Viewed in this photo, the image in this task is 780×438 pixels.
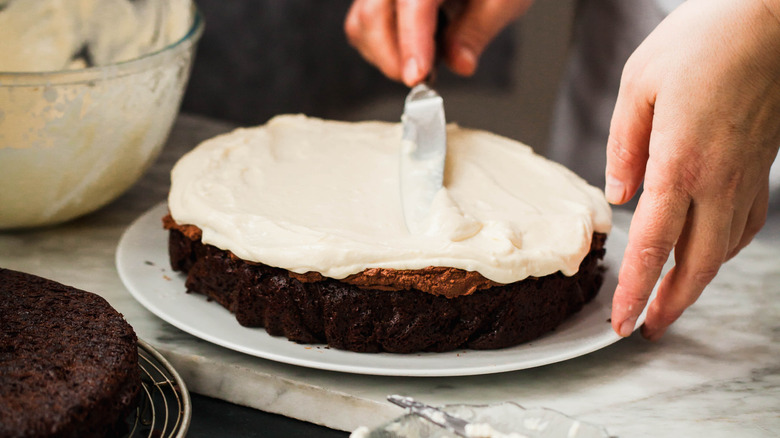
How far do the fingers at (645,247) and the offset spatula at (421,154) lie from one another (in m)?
0.42

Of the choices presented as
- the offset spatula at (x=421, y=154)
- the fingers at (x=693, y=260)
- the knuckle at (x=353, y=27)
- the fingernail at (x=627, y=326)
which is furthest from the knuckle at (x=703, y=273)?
the knuckle at (x=353, y=27)

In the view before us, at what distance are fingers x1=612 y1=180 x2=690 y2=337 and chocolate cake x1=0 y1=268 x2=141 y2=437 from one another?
94 centimetres

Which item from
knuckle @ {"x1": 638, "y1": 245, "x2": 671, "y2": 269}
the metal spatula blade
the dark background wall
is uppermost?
knuckle @ {"x1": 638, "y1": 245, "x2": 671, "y2": 269}

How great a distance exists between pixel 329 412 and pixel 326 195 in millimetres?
512

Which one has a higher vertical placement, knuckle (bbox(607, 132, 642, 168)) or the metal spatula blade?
→ knuckle (bbox(607, 132, 642, 168))

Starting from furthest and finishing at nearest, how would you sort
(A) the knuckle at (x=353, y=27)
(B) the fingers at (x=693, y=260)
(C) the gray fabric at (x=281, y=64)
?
(C) the gray fabric at (x=281, y=64)
(A) the knuckle at (x=353, y=27)
(B) the fingers at (x=693, y=260)

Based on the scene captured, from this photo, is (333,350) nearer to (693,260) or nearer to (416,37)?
(693,260)

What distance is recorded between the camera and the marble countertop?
1.50 meters

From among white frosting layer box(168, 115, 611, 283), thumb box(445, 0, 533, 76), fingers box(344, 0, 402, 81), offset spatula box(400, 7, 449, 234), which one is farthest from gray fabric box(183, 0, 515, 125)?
offset spatula box(400, 7, 449, 234)

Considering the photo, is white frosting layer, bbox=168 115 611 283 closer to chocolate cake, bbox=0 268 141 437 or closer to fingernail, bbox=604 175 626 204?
fingernail, bbox=604 175 626 204

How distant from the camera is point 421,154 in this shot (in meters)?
1.93

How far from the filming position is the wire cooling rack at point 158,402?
1.36 m

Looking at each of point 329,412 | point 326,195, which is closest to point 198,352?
point 329,412

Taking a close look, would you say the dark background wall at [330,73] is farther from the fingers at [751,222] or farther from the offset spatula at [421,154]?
the fingers at [751,222]
